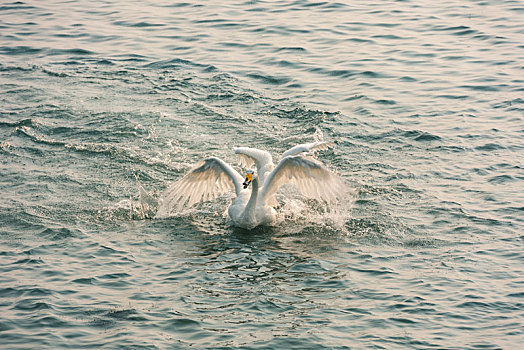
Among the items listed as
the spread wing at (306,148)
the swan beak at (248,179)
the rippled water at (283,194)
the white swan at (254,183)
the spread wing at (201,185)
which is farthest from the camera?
the spread wing at (306,148)

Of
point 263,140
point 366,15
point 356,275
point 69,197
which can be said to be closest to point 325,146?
point 263,140

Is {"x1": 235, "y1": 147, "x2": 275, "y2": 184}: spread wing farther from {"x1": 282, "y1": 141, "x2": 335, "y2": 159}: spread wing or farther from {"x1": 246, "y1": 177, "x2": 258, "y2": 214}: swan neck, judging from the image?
{"x1": 246, "y1": 177, "x2": 258, "y2": 214}: swan neck

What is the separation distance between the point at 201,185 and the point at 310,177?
84.8 inches

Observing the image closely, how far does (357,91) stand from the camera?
17219 millimetres

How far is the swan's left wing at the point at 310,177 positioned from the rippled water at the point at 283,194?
74cm

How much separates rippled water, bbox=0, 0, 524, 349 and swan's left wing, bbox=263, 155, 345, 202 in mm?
740

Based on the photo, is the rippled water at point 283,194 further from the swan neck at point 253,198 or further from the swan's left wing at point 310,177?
the swan's left wing at point 310,177

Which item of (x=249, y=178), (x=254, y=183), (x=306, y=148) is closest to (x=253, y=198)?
(x=254, y=183)

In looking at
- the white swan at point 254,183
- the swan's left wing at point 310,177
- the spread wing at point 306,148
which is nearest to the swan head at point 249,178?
the white swan at point 254,183

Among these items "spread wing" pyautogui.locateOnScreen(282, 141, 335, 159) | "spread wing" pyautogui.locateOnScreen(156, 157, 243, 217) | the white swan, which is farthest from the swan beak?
"spread wing" pyautogui.locateOnScreen(282, 141, 335, 159)

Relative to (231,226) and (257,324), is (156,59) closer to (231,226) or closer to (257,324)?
(231,226)

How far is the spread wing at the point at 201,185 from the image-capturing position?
12219 millimetres

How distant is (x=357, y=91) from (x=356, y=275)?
312 inches

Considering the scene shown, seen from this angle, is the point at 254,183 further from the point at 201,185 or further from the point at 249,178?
the point at 201,185
